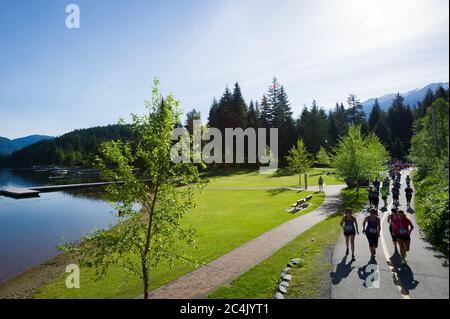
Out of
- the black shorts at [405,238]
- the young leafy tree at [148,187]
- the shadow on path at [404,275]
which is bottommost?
the shadow on path at [404,275]

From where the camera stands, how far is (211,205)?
107 ft

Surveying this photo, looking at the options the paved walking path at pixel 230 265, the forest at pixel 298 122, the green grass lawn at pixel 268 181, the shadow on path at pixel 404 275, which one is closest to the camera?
the shadow on path at pixel 404 275

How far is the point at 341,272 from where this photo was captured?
37.5 feet

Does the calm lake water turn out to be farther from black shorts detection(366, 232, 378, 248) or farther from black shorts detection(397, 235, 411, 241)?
black shorts detection(397, 235, 411, 241)

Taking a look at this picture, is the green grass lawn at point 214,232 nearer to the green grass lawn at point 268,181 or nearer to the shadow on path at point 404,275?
the shadow on path at point 404,275

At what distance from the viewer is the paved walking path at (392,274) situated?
8.92 meters

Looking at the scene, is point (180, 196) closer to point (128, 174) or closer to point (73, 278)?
point (128, 174)

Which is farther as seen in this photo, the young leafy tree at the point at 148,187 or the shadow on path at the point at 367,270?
the shadow on path at the point at 367,270

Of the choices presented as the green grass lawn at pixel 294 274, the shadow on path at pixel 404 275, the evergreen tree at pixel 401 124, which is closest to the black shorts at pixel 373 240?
the shadow on path at pixel 404 275

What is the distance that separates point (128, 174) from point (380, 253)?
10.9 metres

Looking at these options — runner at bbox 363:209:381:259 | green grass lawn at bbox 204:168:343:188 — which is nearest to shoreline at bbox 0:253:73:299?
runner at bbox 363:209:381:259

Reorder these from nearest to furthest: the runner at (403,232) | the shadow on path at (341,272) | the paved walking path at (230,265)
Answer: the shadow on path at (341,272) → the runner at (403,232) → the paved walking path at (230,265)

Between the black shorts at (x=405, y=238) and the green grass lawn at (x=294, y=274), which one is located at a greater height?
the black shorts at (x=405, y=238)

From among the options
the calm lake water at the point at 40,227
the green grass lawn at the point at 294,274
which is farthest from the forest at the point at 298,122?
the green grass lawn at the point at 294,274
